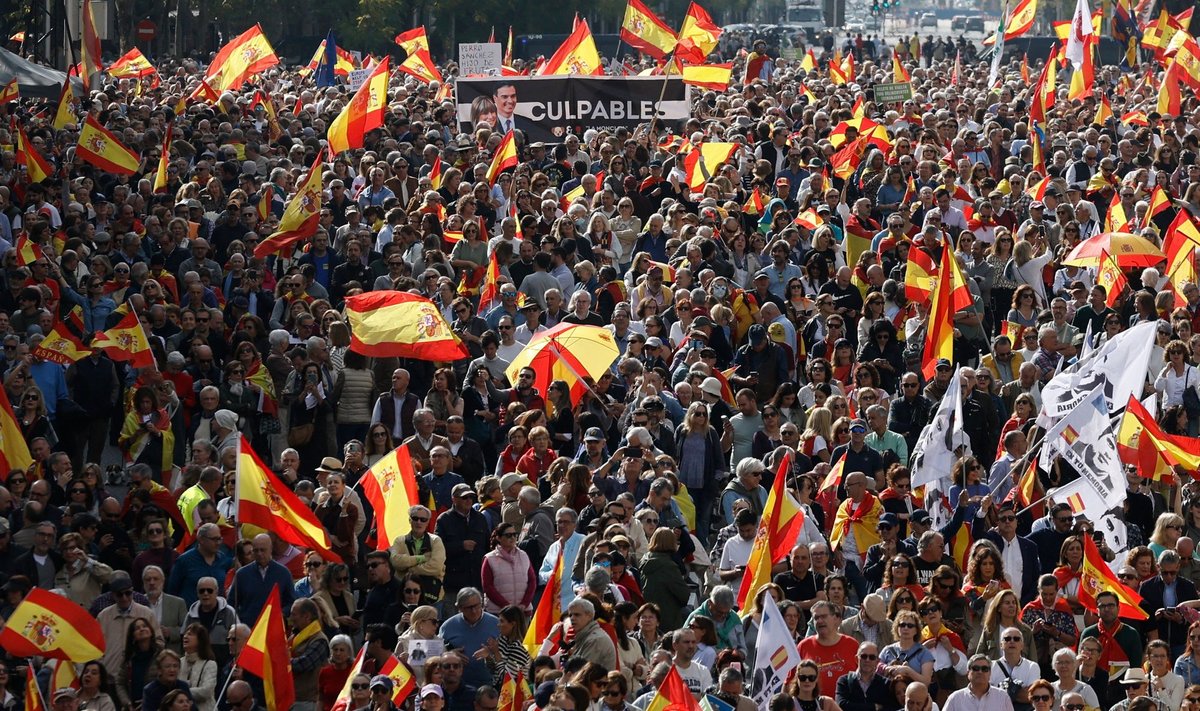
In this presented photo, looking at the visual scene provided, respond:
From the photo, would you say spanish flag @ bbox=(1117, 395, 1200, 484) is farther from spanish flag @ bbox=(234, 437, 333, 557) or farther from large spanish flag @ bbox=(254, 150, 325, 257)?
large spanish flag @ bbox=(254, 150, 325, 257)

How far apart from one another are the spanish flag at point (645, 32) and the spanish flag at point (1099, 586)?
68.0ft

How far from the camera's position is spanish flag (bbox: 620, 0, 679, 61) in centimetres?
3331

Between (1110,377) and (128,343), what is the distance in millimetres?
6793

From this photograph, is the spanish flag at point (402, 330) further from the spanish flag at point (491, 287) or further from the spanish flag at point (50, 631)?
the spanish flag at point (50, 631)

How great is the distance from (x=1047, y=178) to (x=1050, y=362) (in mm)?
6198

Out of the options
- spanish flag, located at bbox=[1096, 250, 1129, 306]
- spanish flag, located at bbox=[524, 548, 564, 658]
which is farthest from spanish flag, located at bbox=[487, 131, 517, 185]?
spanish flag, located at bbox=[524, 548, 564, 658]

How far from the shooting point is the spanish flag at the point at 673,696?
10805mm

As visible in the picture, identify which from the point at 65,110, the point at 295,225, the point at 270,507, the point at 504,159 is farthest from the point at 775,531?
the point at 65,110

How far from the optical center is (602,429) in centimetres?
1642

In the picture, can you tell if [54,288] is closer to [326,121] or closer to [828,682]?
[828,682]

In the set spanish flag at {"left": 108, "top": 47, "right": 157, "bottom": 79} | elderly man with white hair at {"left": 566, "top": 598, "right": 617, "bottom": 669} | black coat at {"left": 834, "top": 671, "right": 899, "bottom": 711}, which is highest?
elderly man with white hair at {"left": 566, "top": 598, "right": 617, "bottom": 669}

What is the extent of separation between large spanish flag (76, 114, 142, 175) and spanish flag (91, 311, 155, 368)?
22.6ft

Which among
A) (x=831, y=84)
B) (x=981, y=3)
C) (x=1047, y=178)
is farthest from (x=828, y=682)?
(x=981, y=3)

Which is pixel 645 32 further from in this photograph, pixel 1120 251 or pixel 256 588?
pixel 256 588
